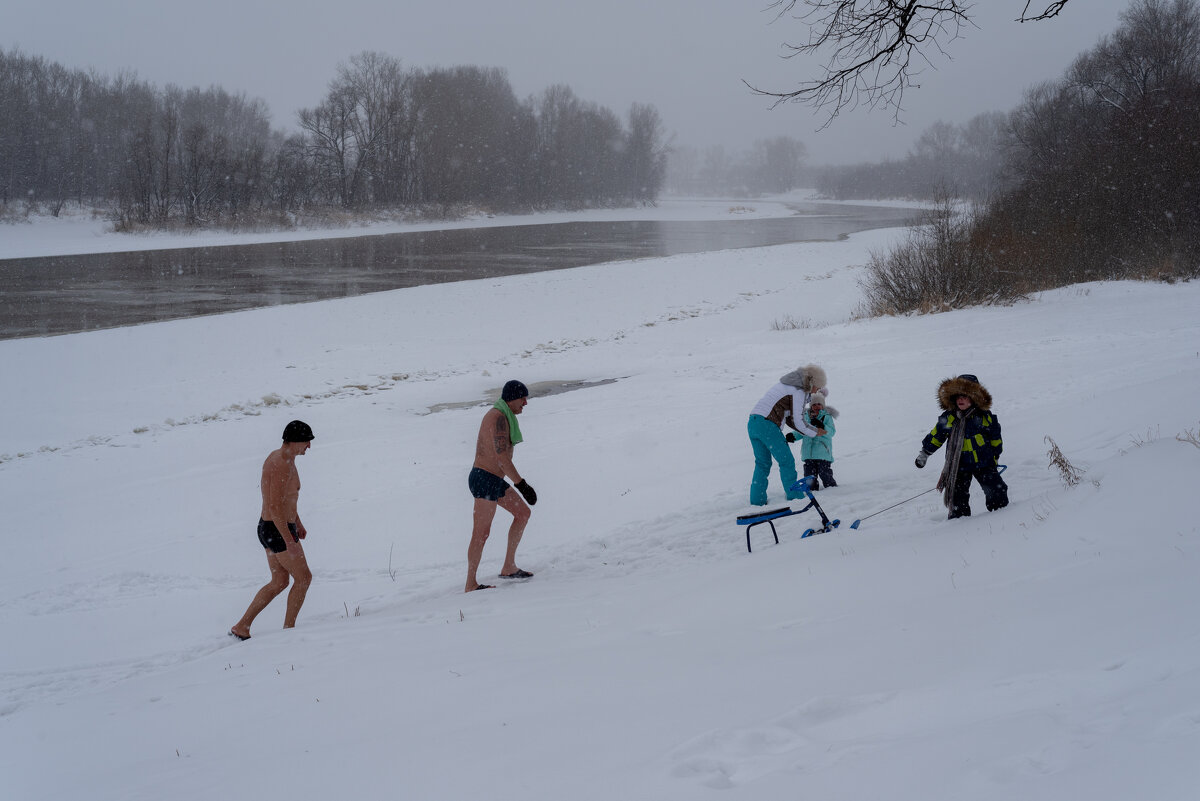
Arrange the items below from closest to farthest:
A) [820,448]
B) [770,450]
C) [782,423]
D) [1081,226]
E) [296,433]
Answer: [296,433], [782,423], [770,450], [820,448], [1081,226]

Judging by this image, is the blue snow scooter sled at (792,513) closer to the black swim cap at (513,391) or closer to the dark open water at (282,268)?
the black swim cap at (513,391)

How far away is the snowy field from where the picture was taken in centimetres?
333

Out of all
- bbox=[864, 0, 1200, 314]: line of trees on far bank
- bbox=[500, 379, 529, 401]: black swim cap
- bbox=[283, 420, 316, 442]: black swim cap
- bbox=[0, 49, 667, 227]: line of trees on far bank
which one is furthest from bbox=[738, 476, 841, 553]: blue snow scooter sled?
bbox=[0, 49, 667, 227]: line of trees on far bank

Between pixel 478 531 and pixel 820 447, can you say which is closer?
pixel 478 531

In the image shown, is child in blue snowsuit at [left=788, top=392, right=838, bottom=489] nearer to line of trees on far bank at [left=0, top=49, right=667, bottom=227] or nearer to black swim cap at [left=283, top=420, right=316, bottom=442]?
black swim cap at [left=283, top=420, right=316, bottom=442]

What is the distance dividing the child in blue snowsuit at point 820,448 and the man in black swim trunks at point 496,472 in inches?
122

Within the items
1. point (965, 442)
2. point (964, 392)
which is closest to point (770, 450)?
point (965, 442)

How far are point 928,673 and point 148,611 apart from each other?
6958mm

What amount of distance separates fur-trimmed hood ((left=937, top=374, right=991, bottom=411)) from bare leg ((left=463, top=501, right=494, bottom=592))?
12.4 feet

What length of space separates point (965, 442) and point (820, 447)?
2413mm

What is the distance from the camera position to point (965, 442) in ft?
20.6

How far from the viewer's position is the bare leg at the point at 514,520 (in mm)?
7207

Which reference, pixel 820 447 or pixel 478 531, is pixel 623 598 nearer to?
pixel 478 531

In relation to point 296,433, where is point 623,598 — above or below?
below
